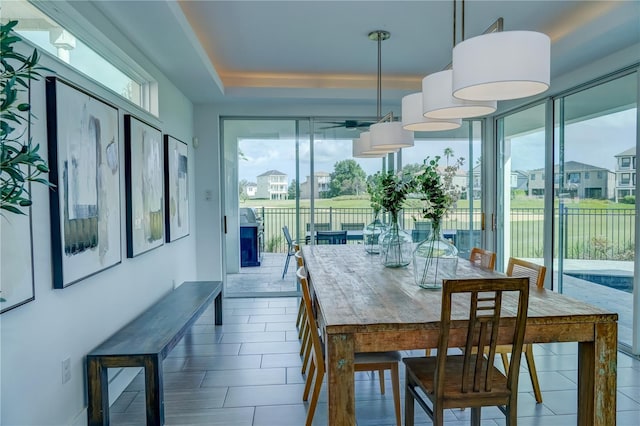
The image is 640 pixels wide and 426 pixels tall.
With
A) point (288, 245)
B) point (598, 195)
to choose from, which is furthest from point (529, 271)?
point (288, 245)

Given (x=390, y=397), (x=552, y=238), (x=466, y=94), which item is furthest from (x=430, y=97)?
(x=552, y=238)

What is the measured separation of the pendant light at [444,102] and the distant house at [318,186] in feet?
11.0

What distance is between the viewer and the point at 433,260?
237 centimetres

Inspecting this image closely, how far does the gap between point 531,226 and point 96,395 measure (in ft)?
14.9

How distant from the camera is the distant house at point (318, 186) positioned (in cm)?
543

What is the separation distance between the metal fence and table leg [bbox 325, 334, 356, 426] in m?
1.12

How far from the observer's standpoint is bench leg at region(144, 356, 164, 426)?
2.21 metres

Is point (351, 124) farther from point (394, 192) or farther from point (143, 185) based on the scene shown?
point (143, 185)

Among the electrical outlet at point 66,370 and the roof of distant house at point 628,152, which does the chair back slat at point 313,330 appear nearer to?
the electrical outlet at point 66,370

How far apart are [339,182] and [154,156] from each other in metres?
2.67

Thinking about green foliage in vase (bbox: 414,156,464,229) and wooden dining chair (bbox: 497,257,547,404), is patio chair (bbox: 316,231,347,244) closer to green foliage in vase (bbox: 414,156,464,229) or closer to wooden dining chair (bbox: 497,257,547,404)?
wooden dining chair (bbox: 497,257,547,404)

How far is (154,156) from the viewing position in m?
3.38

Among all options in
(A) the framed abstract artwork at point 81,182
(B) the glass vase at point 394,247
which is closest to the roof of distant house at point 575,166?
(B) the glass vase at point 394,247

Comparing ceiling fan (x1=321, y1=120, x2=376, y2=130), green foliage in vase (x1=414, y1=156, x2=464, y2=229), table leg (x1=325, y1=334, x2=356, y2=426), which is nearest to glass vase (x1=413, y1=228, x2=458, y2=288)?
green foliage in vase (x1=414, y1=156, x2=464, y2=229)
